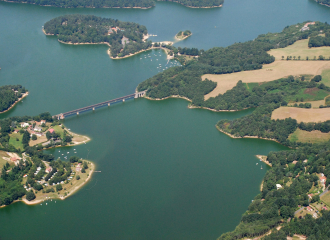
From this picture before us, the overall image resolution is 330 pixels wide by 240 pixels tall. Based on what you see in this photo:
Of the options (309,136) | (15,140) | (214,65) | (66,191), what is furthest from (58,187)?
(214,65)

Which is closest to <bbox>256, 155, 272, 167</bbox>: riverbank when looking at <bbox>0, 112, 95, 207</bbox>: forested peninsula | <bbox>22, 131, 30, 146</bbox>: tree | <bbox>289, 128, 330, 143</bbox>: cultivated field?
<bbox>289, 128, 330, 143</bbox>: cultivated field

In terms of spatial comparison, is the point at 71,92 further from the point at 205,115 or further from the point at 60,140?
the point at 205,115

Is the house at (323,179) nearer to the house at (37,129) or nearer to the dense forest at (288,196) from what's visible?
the dense forest at (288,196)

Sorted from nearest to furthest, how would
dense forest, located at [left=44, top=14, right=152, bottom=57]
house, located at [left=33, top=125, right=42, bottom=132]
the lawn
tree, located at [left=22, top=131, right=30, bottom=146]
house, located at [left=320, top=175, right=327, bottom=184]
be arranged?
house, located at [left=320, top=175, right=327, bottom=184]
tree, located at [left=22, top=131, right=30, bottom=146]
the lawn
house, located at [left=33, top=125, right=42, bottom=132]
dense forest, located at [left=44, top=14, right=152, bottom=57]

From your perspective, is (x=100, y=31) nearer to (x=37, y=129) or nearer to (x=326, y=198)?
(x=37, y=129)

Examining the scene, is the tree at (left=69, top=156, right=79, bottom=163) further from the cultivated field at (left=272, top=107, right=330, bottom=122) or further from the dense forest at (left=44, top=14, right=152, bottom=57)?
the dense forest at (left=44, top=14, right=152, bottom=57)

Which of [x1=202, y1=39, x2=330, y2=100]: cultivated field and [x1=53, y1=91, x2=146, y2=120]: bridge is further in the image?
[x1=202, y1=39, x2=330, y2=100]: cultivated field
